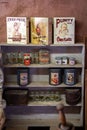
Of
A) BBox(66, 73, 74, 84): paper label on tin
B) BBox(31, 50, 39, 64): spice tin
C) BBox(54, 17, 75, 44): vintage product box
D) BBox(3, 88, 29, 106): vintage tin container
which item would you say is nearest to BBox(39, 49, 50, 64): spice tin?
BBox(31, 50, 39, 64): spice tin

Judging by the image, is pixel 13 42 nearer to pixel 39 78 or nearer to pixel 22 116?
pixel 39 78

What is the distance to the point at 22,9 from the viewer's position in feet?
10.0

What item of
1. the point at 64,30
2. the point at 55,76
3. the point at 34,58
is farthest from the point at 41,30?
the point at 55,76

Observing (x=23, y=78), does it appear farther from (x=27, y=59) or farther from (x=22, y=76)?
(x=27, y=59)

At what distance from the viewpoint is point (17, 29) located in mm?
2910

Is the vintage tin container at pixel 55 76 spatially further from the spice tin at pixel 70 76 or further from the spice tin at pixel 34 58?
the spice tin at pixel 34 58

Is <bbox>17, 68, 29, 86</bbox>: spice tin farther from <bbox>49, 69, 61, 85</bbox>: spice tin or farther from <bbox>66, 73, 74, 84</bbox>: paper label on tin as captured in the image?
<bbox>66, 73, 74, 84</bbox>: paper label on tin

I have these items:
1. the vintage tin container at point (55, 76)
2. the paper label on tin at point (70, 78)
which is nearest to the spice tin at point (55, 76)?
the vintage tin container at point (55, 76)

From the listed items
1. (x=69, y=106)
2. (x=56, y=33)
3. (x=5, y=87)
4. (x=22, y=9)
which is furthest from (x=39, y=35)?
(x=69, y=106)

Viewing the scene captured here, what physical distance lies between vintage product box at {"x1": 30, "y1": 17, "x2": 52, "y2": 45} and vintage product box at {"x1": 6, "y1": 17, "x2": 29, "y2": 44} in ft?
0.27

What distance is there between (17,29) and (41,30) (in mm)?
280

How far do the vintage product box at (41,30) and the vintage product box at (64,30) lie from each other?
0.24ft

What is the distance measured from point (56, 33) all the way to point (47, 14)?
0.29 metres

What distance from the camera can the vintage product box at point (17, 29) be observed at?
2.89m
